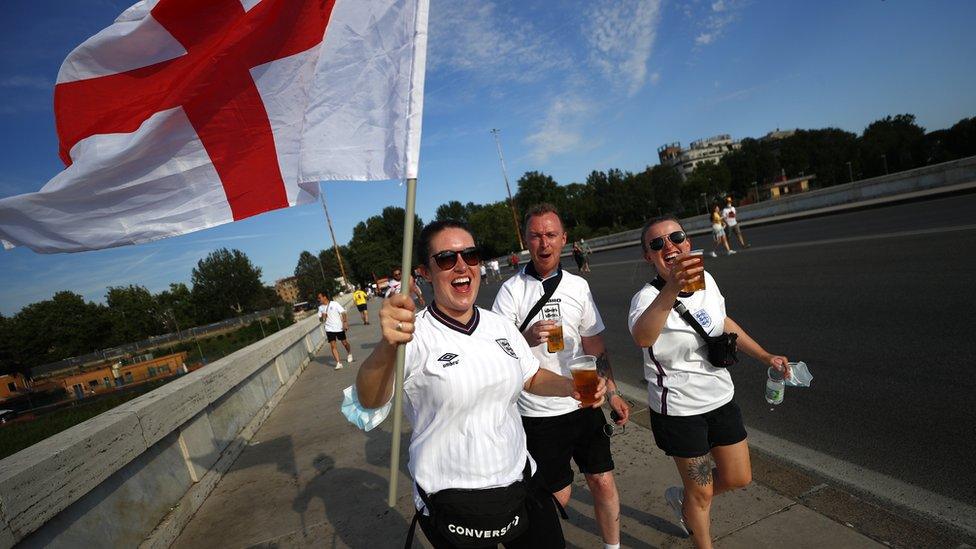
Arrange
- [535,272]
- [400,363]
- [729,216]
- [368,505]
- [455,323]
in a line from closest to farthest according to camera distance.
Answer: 1. [400,363]
2. [455,323]
3. [535,272]
4. [368,505]
5. [729,216]

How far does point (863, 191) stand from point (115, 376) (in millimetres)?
27998

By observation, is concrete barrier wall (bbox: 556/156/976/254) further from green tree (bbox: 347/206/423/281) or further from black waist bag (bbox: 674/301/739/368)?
green tree (bbox: 347/206/423/281)

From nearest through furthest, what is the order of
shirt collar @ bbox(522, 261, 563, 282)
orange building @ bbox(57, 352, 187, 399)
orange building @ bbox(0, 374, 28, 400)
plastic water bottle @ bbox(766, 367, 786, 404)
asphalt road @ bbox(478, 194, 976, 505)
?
plastic water bottle @ bbox(766, 367, 786, 404), shirt collar @ bbox(522, 261, 563, 282), asphalt road @ bbox(478, 194, 976, 505), orange building @ bbox(0, 374, 28, 400), orange building @ bbox(57, 352, 187, 399)

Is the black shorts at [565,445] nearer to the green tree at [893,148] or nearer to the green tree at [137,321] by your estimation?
the green tree at [137,321]

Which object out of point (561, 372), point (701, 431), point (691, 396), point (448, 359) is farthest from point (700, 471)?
point (448, 359)

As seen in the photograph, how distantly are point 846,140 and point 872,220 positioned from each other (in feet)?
319

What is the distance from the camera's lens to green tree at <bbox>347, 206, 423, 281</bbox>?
91.7 m

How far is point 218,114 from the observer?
264 centimetres

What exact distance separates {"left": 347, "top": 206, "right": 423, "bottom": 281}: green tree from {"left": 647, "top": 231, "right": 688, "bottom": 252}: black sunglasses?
3464 inches

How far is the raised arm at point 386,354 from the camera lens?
5.77ft

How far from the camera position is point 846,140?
303 feet

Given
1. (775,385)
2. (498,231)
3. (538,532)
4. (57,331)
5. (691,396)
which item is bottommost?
(538,532)

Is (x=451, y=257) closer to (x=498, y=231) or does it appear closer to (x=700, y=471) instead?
(x=700, y=471)

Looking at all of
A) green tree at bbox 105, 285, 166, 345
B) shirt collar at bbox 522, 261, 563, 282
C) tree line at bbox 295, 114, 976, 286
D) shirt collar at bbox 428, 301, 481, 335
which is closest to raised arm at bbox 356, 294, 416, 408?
shirt collar at bbox 428, 301, 481, 335
